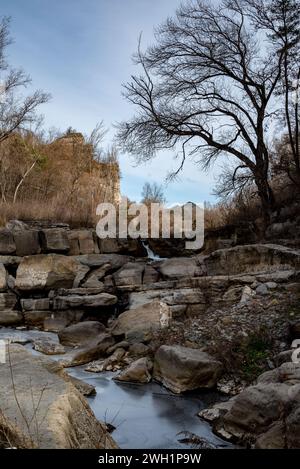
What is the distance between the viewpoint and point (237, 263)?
1182cm

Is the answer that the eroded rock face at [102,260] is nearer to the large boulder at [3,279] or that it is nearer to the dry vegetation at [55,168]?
the large boulder at [3,279]

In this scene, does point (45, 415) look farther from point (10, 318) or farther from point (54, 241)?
point (54, 241)

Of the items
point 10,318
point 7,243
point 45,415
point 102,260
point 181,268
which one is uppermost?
point 7,243

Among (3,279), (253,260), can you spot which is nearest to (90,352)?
(253,260)

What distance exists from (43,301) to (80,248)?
294 centimetres

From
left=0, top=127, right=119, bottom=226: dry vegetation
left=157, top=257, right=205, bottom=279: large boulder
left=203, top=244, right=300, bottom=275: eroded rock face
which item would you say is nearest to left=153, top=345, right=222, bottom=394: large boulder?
left=203, top=244, right=300, bottom=275: eroded rock face

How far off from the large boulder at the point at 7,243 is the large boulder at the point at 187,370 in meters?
8.18

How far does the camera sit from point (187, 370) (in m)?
6.91

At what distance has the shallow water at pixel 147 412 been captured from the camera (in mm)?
5188

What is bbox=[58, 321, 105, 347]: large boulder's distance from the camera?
31.0 ft

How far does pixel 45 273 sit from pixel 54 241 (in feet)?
5.92

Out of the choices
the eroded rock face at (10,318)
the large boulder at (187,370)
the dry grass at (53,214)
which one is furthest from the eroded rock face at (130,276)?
the large boulder at (187,370)
